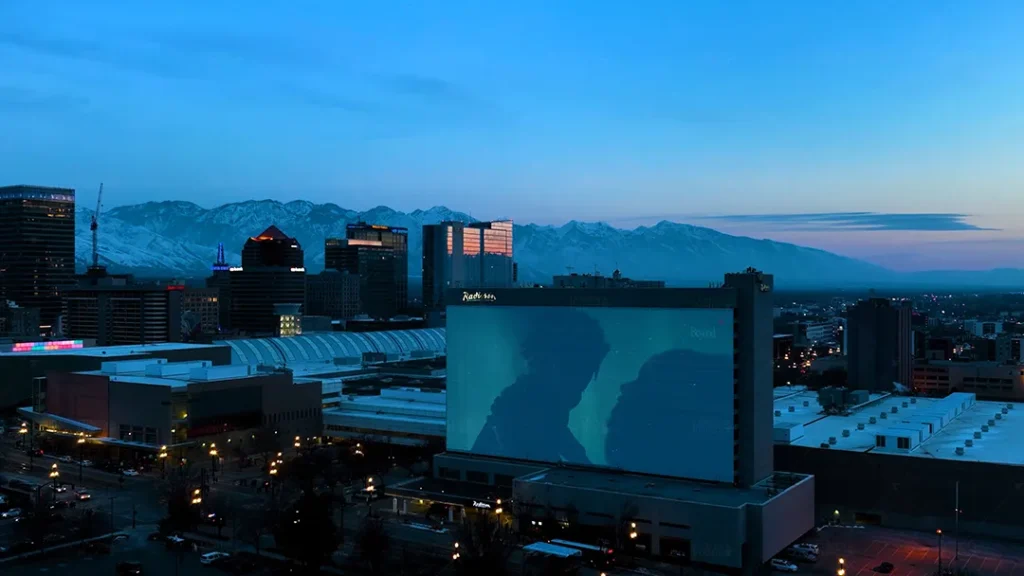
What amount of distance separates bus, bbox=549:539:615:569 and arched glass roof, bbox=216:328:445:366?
4967cm

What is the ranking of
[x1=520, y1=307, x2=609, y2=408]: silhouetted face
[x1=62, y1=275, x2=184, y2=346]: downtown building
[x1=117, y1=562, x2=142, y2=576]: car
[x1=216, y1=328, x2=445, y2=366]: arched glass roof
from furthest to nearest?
1. [x1=62, y1=275, x2=184, y2=346]: downtown building
2. [x1=216, y1=328, x2=445, y2=366]: arched glass roof
3. [x1=520, y1=307, x2=609, y2=408]: silhouetted face
4. [x1=117, y1=562, x2=142, y2=576]: car

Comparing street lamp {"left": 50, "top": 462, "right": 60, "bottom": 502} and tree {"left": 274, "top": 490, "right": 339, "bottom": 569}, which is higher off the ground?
tree {"left": 274, "top": 490, "right": 339, "bottom": 569}

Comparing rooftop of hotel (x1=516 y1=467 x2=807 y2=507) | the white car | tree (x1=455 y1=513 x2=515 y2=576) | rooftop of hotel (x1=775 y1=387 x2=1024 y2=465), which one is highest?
rooftop of hotel (x1=775 y1=387 x2=1024 y2=465)

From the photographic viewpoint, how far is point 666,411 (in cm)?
3316

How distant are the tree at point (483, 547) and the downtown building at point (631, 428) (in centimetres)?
229

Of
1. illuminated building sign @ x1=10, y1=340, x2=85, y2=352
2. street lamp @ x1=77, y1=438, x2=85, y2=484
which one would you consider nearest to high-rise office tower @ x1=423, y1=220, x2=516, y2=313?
illuminated building sign @ x1=10, y1=340, x2=85, y2=352

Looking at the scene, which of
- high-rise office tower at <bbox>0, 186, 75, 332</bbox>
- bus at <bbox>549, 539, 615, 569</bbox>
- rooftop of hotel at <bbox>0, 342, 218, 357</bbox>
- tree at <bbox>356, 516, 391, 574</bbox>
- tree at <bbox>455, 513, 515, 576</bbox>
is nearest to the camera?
tree at <bbox>455, 513, 515, 576</bbox>

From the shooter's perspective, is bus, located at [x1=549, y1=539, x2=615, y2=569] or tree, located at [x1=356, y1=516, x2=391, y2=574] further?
bus, located at [x1=549, y1=539, x2=615, y2=569]

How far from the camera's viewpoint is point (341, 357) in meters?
82.8

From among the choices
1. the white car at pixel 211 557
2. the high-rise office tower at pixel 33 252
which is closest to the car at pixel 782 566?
the white car at pixel 211 557

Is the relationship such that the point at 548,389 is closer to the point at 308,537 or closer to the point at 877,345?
the point at 308,537

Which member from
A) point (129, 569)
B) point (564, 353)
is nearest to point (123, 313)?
point (564, 353)

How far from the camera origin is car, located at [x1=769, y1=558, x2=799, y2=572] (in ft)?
93.7

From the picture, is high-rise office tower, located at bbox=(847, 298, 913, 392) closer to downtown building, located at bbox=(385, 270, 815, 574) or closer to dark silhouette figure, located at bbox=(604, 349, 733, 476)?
downtown building, located at bbox=(385, 270, 815, 574)
